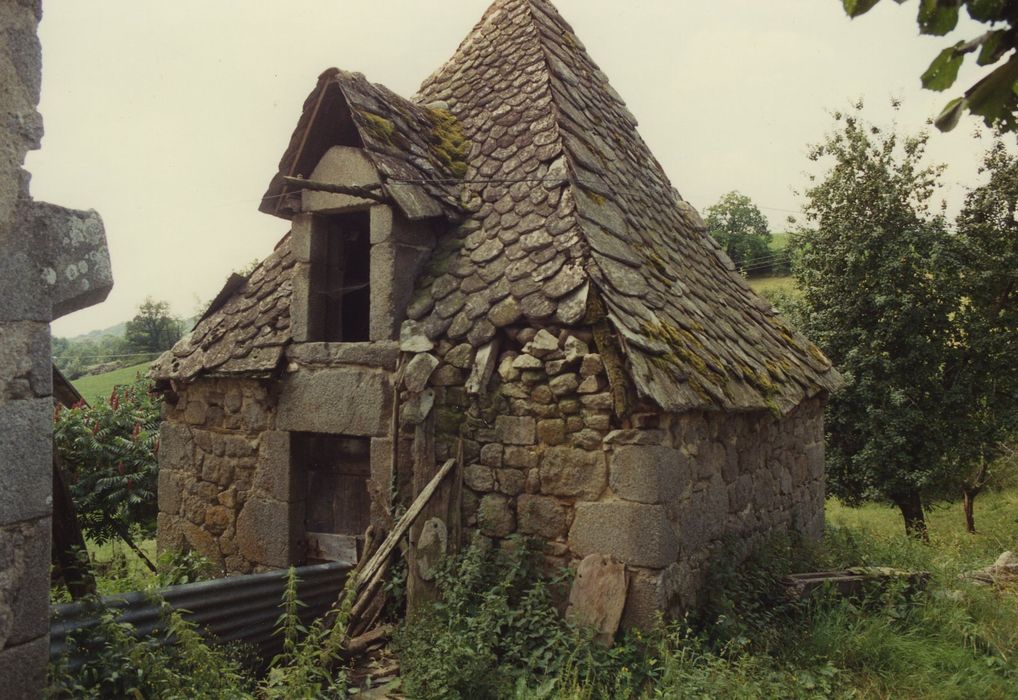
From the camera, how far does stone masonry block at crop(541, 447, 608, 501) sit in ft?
16.1

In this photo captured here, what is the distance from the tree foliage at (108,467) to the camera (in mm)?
8898

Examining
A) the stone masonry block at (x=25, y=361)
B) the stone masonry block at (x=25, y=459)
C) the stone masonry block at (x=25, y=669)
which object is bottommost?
the stone masonry block at (x=25, y=669)

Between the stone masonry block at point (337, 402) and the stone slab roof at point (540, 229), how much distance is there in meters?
0.42

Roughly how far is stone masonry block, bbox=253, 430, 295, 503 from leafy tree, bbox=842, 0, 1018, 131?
219 inches

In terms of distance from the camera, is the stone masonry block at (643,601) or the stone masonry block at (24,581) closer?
the stone masonry block at (24,581)

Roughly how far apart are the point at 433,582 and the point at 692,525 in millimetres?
1910

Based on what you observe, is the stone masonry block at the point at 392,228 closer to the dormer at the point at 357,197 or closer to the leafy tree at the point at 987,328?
the dormer at the point at 357,197

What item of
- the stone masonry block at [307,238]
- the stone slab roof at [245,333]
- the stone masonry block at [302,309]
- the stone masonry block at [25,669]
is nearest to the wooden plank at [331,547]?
the stone slab roof at [245,333]

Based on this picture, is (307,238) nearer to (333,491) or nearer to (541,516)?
(333,491)

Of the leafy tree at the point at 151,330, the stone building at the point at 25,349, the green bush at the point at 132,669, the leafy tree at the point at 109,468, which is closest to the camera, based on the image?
the stone building at the point at 25,349

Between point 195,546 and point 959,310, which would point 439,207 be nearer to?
point 195,546

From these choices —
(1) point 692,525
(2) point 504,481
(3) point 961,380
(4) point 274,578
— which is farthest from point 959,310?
(4) point 274,578

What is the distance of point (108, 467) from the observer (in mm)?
9219

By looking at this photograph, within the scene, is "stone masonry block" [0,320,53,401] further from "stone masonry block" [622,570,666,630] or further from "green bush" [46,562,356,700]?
"stone masonry block" [622,570,666,630]
